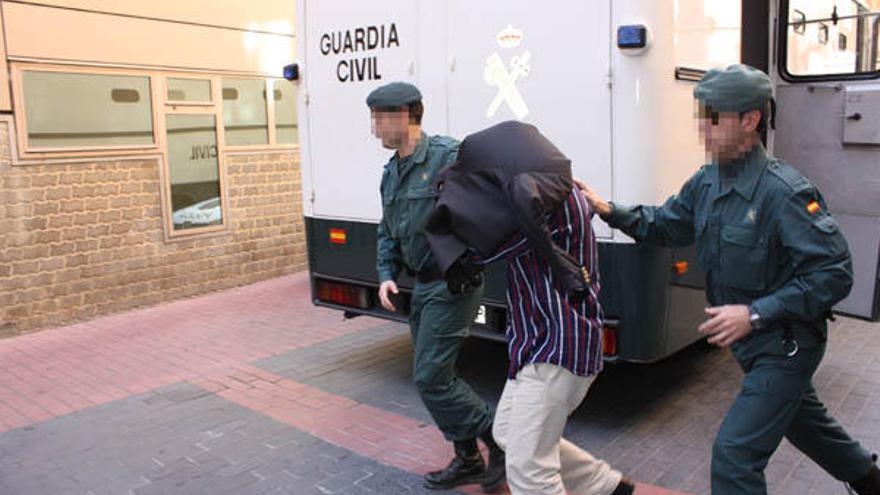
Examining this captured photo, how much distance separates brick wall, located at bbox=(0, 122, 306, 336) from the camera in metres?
7.26

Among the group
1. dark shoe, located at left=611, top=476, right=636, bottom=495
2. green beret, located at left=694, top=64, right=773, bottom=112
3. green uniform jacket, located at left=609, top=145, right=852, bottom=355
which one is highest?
green beret, located at left=694, top=64, right=773, bottom=112

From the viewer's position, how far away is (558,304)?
2766 mm

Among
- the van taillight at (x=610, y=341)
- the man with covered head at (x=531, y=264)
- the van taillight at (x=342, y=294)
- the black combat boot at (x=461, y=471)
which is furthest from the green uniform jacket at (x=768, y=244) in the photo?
the van taillight at (x=342, y=294)

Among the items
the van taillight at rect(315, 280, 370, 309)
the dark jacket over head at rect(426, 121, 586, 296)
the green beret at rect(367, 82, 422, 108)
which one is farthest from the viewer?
the van taillight at rect(315, 280, 370, 309)

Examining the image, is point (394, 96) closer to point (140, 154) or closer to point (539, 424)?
point (539, 424)

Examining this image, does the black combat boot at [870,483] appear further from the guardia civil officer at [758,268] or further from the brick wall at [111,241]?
the brick wall at [111,241]

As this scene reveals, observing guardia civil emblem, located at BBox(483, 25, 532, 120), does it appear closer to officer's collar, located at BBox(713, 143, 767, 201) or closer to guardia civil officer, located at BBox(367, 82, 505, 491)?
guardia civil officer, located at BBox(367, 82, 505, 491)

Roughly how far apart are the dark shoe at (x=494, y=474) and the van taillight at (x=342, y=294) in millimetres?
1720

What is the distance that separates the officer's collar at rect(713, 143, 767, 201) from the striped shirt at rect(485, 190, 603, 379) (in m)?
0.48

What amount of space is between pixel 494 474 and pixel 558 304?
59.5 inches

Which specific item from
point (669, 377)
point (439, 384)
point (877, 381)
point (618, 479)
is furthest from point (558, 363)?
point (877, 381)

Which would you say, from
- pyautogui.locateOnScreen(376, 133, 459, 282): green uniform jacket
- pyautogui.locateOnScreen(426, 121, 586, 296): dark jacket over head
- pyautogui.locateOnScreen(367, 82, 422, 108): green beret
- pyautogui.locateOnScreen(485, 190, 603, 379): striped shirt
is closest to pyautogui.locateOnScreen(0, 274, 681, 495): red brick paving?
pyautogui.locateOnScreen(376, 133, 459, 282): green uniform jacket

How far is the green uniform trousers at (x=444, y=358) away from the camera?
381cm

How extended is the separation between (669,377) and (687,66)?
2275 millimetres
